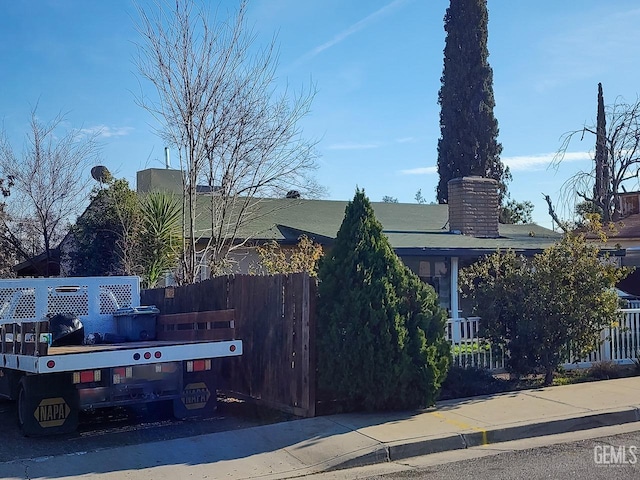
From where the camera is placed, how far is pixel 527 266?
11.6 meters

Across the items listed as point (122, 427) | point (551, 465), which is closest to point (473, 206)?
point (122, 427)

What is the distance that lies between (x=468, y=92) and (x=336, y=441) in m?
28.5

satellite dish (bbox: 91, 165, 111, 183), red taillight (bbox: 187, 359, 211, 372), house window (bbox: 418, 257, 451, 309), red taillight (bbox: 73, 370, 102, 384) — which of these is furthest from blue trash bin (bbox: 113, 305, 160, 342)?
house window (bbox: 418, 257, 451, 309)

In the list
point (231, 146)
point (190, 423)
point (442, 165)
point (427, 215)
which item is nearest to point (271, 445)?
point (190, 423)

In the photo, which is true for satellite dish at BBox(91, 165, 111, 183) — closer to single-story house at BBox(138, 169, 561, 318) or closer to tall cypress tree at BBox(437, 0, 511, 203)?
single-story house at BBox(138, 169, 561, 318)

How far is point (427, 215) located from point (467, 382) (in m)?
15.1

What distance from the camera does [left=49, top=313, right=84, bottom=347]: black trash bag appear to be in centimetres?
958

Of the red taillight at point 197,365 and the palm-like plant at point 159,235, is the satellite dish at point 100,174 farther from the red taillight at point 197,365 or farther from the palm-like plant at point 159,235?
the red taillight at point 197,365

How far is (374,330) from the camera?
9.01m

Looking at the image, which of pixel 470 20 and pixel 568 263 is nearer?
pixel 568 263

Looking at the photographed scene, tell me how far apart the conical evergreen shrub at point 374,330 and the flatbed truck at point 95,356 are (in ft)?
4.15

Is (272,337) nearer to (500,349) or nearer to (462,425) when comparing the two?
(462,425)

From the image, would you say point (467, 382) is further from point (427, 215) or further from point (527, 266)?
point (427, 215)

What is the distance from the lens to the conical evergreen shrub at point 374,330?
888 centimetres
